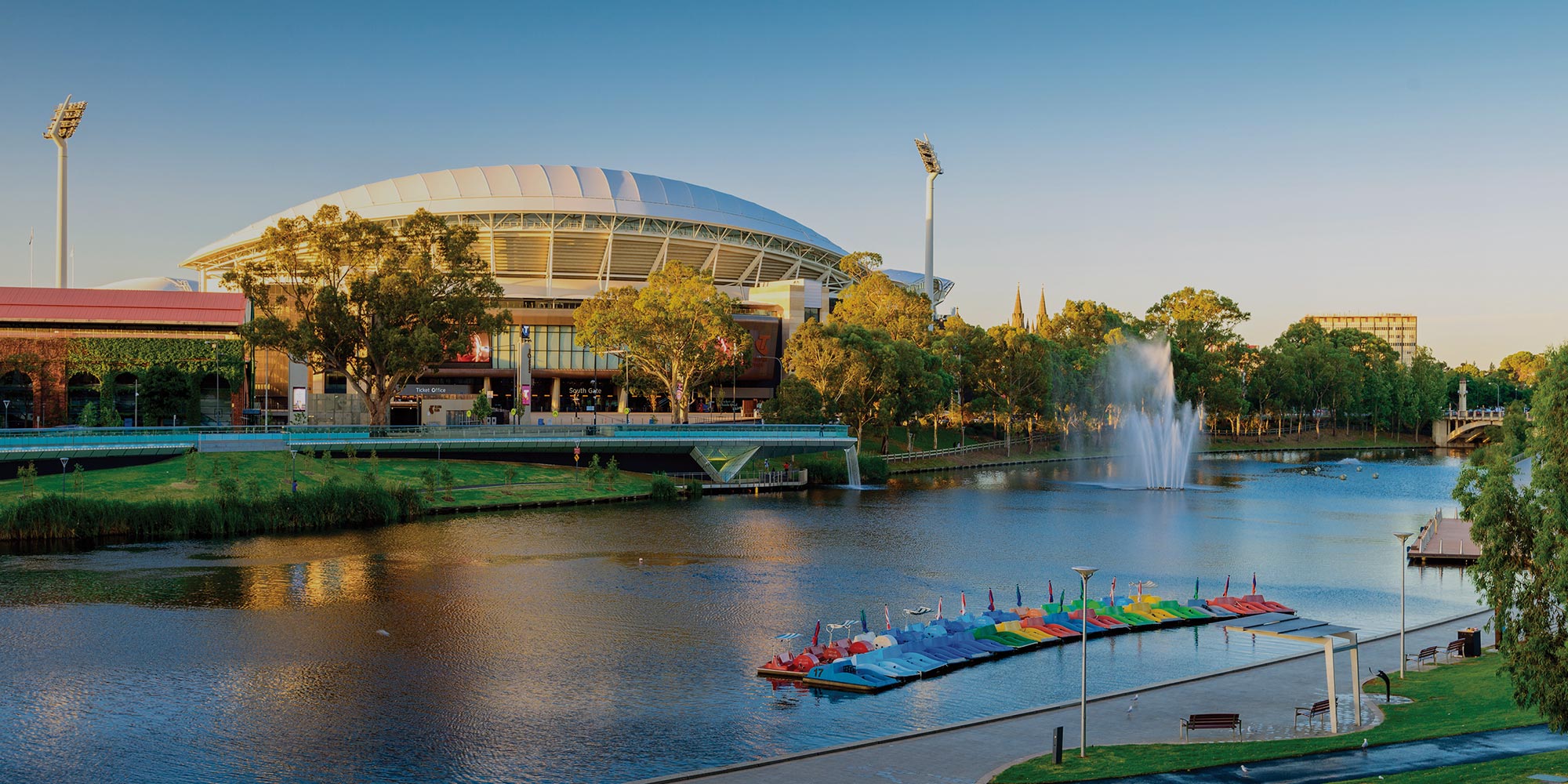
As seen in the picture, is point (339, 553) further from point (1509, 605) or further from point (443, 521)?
point (1509, 605)

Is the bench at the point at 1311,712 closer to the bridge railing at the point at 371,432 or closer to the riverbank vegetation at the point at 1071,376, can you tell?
the bridge railing at the point at 371,432

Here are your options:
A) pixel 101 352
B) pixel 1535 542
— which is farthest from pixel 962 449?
pixel 1535 542

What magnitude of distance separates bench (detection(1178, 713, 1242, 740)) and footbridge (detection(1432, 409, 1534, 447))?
18353cm

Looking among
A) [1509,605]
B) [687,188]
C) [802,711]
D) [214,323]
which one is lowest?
[802,711]

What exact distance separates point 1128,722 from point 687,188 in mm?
135519

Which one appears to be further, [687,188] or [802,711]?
[687,188]

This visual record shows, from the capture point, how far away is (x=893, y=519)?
7475 cm

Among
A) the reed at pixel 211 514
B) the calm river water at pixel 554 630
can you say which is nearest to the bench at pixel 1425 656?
the calm river water at pixel 554 630

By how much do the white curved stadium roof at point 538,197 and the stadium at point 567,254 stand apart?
0.20 m

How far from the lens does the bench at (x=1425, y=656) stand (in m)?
35.6

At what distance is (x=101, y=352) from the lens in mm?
104375

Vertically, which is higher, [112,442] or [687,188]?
[687,188]

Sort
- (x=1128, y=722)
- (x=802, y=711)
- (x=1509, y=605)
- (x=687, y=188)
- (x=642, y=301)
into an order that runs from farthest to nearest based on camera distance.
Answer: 1. (x=687, y=188)
2. (x=642, y=301)
3. (x=802, y=711)
4. (x=1128, y=722)
5. (x=1509, y=605)

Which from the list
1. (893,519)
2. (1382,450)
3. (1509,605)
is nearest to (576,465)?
(893,519)
